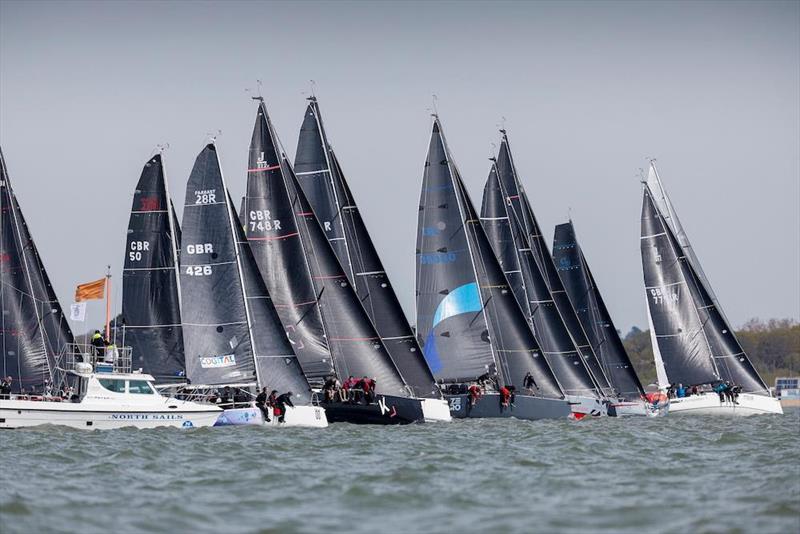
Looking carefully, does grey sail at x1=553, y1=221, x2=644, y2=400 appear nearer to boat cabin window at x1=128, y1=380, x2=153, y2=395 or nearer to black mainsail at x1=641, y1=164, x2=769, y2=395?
black mainsail at x1=641, y1=164, x2=769, y2=395

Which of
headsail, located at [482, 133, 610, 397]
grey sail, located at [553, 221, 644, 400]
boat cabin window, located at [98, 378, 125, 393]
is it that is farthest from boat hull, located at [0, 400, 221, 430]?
grey sail, located at [553, 221, 644, 400]

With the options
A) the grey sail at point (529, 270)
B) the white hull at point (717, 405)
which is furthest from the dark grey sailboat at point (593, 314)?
the white hull at point (717, 405)

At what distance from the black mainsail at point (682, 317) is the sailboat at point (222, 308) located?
96.1 ft

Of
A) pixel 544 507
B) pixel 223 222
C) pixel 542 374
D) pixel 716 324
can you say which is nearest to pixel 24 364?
pixel 223 222

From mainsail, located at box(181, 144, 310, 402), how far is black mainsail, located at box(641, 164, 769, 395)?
96.2ft

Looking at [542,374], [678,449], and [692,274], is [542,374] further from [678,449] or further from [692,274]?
[678,449]

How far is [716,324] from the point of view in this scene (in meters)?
67.8

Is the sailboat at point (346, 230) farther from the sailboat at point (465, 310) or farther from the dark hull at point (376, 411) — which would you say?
the dark hull at point (376, 411)

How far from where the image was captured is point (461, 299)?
54.0 m

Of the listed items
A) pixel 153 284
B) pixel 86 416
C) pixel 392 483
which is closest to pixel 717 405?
pixel 153 284

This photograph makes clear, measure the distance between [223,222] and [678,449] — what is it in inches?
709

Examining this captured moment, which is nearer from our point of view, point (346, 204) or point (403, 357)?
point (403, 357)

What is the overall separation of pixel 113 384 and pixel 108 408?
78 cm

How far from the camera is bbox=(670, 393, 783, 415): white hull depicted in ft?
201
